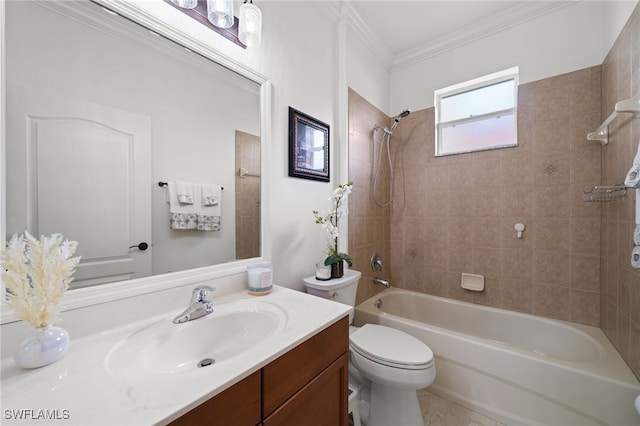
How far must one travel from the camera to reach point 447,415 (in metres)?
1.48

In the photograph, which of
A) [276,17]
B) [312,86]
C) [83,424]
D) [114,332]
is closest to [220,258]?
[114,332]

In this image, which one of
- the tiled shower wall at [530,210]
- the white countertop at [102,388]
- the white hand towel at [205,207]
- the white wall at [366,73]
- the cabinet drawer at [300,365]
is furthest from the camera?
the white wall at [366,73]

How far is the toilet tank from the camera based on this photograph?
1.36 m

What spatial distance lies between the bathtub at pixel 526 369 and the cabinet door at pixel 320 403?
3.14 ft

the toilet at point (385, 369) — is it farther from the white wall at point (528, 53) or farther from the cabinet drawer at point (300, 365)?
the white wall at point (528, 53)

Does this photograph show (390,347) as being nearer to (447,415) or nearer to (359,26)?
(447,415)

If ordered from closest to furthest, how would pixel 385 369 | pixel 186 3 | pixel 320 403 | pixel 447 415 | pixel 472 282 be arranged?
pixel 320 403, pixel 186 3, pixel 385 369, pixel 447 415, pixel 472 282

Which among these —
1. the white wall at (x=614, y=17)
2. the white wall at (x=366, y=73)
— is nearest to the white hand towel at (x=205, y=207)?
the white wall at (x=366, y=73)

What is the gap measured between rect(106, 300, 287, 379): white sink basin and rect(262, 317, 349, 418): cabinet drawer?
9cm

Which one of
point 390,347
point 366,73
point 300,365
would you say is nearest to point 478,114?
point 366,73

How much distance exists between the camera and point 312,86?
1597mm

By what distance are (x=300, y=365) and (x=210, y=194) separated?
80 cm

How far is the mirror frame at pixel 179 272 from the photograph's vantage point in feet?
2.08

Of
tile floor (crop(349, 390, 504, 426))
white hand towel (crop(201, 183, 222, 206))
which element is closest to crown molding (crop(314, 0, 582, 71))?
white hand towel (crop(201, 183, 222, 206))
